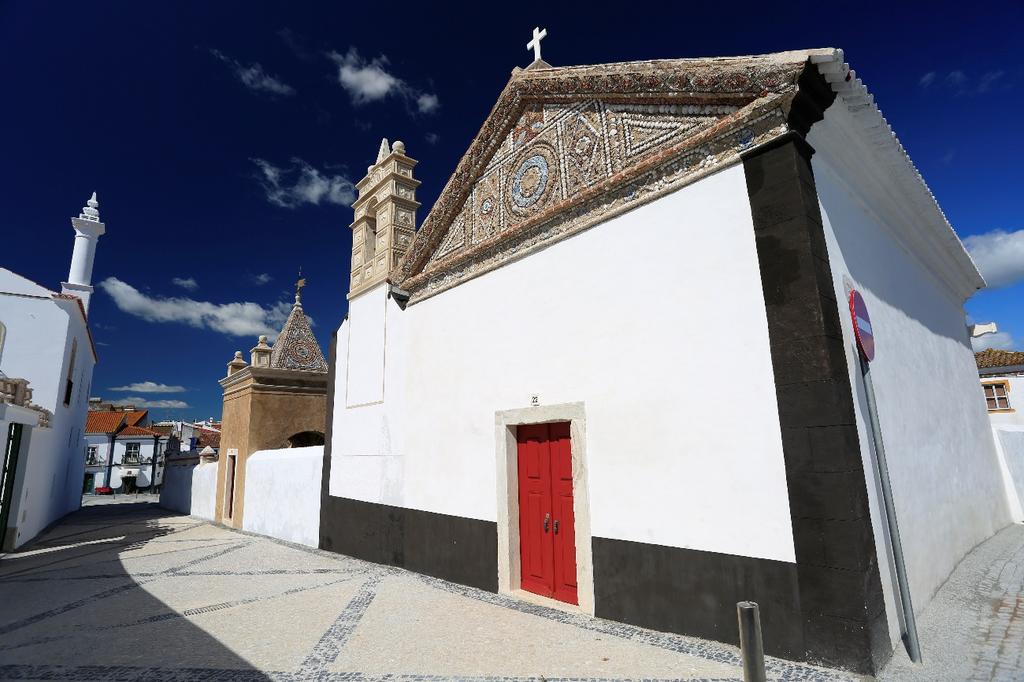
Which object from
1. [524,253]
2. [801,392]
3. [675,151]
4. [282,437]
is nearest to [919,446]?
[801,392]

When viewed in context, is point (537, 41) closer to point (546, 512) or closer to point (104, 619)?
point (546, 512)

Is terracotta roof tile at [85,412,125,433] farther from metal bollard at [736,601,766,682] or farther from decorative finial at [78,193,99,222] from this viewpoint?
metal bollard at [736,601,766,682]

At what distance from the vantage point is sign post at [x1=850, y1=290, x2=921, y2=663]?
3111 mm

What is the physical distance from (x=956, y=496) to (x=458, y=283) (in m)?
6.08

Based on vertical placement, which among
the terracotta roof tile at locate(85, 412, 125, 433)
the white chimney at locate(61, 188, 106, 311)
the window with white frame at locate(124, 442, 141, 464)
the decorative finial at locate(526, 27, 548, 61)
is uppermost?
the white chimney at locate(61, 188, 106, 311)

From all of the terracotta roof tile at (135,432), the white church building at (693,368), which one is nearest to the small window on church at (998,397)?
the white church building at (693,368)

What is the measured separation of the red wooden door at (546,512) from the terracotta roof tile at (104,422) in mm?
40412

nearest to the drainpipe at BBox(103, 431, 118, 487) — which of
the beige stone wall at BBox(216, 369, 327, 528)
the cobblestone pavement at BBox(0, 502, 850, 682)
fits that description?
the beige stone wall at BBox(216, 369, 327, 528)

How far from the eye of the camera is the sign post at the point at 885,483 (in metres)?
3.11

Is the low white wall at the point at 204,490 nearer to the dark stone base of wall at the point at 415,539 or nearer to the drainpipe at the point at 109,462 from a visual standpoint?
the dark stone base of wall at the point at 415,539

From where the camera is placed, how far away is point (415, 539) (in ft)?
21.1

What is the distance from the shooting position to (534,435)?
17.2 feet

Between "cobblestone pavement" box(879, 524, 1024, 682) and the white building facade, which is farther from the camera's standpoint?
the white building facade

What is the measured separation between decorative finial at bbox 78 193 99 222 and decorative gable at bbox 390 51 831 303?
65.2 feet
